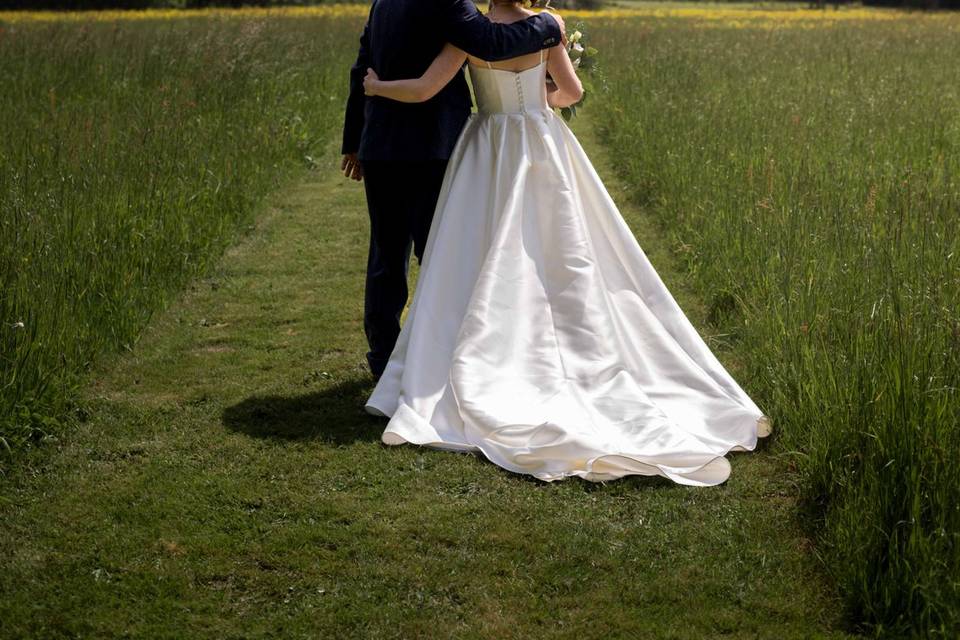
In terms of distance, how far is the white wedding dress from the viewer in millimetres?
4734

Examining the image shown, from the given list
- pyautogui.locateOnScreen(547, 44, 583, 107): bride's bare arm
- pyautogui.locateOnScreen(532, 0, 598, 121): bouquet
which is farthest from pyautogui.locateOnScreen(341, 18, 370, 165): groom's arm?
pyautogui.locateOnScreen(532, 0, 598, 121): bouquet

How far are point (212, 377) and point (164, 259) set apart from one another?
165cm

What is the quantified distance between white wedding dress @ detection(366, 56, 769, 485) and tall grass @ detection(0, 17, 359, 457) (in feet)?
4.94

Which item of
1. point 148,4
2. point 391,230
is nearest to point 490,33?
point 391,230

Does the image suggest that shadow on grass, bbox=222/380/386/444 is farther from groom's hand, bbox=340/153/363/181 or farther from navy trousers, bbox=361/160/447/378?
groom's hand, bbox=340/153/363/181

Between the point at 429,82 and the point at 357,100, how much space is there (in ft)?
→ 1.78

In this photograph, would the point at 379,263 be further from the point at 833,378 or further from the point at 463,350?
the point at 833,378

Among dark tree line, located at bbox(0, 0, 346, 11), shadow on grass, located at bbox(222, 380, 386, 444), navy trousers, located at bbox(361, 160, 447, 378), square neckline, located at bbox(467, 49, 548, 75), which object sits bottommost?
dark tree line, located at bbox(0, 0, 346, 11)

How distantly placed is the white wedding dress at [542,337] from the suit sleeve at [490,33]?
0.56 ft

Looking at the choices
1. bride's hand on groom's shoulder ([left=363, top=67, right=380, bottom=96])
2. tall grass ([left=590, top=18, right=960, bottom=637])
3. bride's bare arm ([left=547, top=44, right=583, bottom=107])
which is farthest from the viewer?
bride's bare arm ([left=547, top=44, right=583, bottom=107])

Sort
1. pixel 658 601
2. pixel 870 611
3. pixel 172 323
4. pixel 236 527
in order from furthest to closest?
1. pixel 172 323
2. pixel 236 527
3. pixel 658 601
4. pixel 870 611

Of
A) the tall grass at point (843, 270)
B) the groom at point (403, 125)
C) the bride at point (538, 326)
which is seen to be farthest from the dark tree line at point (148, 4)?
the bride at point (538, 326)

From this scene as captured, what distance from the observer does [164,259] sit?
7.37 metres

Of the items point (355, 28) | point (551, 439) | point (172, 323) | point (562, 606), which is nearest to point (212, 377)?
point (172, 323)
